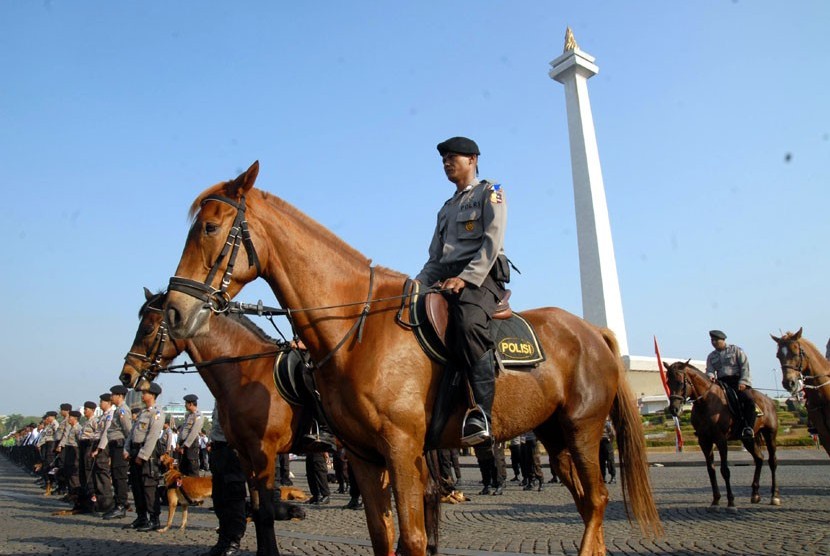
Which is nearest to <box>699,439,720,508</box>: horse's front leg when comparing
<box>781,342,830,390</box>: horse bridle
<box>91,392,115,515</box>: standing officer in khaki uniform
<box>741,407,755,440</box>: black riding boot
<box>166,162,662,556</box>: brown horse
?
<box>741,407,755,440</box>: black riding boot

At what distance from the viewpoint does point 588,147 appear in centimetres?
4428

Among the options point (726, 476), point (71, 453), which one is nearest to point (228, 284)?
point (726, 476)

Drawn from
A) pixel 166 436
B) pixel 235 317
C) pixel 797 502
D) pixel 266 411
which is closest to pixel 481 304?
pixel 266 411

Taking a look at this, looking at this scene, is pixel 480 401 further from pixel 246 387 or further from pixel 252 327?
pixel 252 327

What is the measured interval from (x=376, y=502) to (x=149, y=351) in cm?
619

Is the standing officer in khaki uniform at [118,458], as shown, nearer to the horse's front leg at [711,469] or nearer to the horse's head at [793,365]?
the horse's front leg at [711,469]

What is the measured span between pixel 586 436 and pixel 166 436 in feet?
52.9

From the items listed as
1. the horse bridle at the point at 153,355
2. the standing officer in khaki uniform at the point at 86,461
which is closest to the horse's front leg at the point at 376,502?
the horse bridle at the point at 153,355

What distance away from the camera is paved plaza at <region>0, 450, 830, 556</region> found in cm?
772

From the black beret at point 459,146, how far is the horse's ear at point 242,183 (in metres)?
1.47

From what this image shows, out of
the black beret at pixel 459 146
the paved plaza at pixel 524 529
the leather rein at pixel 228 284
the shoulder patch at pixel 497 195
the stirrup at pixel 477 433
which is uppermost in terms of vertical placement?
the black beret at pixel 459 146

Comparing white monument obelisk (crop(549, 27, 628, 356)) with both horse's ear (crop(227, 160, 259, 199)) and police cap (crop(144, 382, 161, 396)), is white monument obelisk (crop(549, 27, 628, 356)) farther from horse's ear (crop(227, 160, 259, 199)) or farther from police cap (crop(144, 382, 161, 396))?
horse's ear (crop(227, 160, 259, 199))

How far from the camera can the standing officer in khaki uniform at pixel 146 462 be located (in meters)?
12.1

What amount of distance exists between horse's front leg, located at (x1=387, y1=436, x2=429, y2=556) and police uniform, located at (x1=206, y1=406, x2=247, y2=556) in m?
5.08
